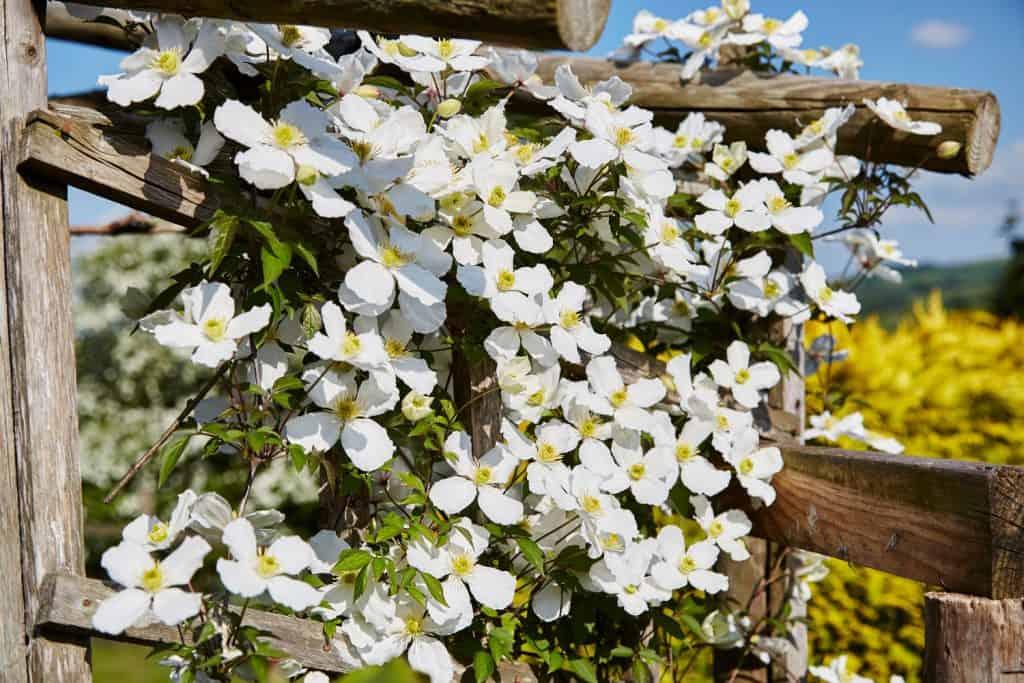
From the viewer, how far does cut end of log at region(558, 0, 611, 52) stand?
93cm

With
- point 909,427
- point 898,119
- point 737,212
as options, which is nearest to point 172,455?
point 737,212

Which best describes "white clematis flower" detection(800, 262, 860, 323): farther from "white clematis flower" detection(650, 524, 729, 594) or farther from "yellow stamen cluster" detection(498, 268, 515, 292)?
"yellow stamen cluster" detection(498, 268, 515, 292)

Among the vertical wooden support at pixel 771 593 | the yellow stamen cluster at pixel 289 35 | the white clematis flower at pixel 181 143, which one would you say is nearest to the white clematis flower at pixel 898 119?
the vertical wooden support at pixel 771 593

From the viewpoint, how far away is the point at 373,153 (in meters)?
1.25

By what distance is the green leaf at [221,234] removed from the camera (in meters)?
1.18

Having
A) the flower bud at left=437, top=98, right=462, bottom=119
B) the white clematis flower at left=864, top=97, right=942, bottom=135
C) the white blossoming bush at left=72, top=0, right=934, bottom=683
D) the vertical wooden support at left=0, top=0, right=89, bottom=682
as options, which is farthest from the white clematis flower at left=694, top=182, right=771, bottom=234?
the vertical wooden support at left=0, top=0, right=89, bottom=682

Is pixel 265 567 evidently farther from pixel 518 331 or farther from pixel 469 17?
pixel 469 17

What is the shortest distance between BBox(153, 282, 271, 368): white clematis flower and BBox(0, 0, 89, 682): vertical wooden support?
22cm

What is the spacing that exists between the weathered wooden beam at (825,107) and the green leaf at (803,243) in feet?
1.01

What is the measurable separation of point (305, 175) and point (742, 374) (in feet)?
3.16

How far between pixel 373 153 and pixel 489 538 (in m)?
0.61

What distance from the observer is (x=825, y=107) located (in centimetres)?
199

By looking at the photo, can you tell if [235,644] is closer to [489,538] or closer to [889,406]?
[489,538]

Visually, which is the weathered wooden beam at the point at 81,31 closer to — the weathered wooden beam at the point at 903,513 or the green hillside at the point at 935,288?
the weathered wooden beam at the point at 903,513
